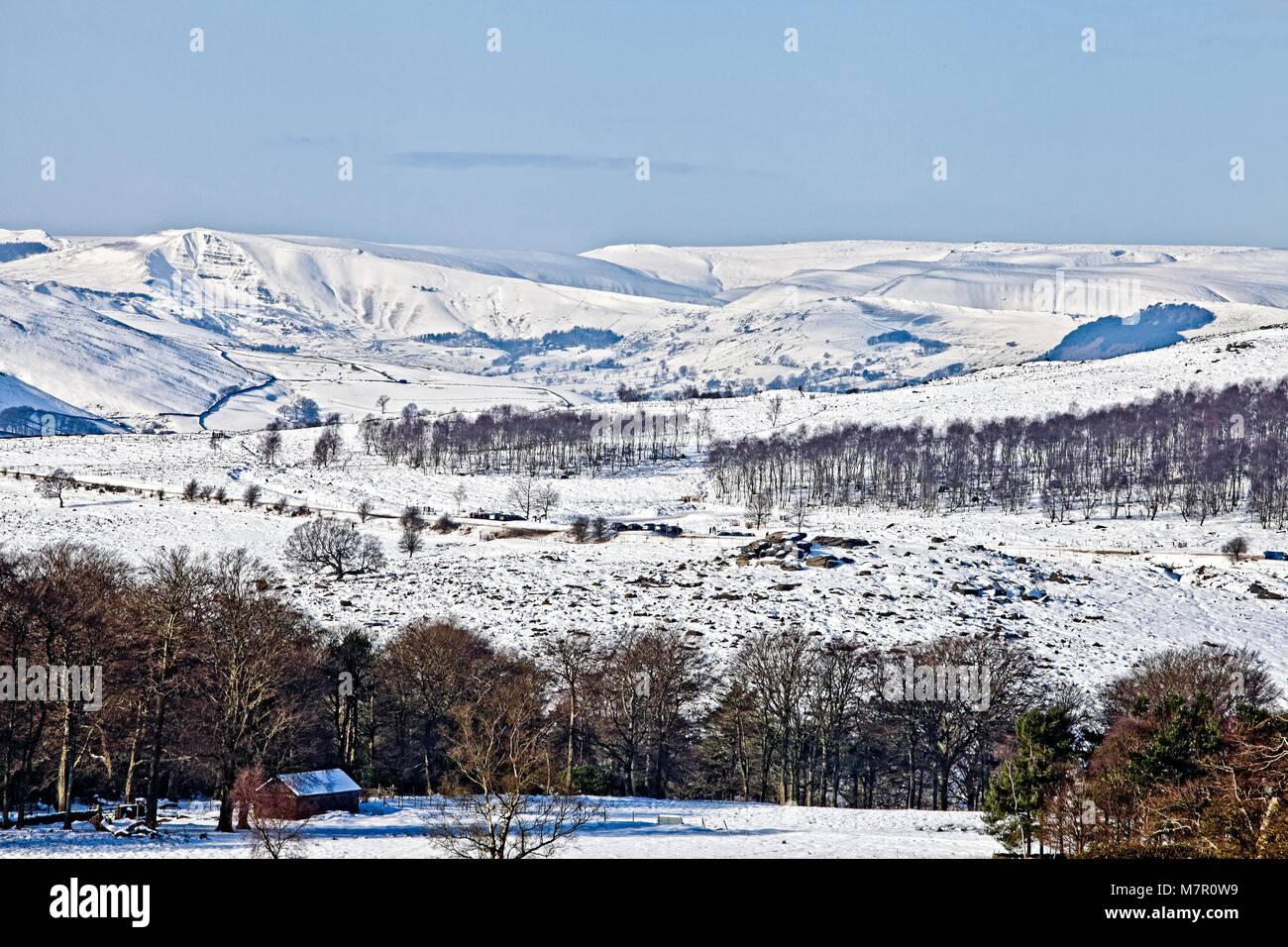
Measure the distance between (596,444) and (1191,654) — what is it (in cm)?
13644

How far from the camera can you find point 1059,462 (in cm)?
15688

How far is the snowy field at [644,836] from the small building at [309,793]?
545 millimetres

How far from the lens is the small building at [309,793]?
1511 inches

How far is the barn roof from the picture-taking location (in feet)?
131

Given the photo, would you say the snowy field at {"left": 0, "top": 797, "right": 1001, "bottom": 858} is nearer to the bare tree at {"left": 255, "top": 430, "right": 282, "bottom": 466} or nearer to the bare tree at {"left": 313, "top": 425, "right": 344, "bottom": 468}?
the bare tree at {"left": 255, "top": 430, "right": 282, "bottom": 466}

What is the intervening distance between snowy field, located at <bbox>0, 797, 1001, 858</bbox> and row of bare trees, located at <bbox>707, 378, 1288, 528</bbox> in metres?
93.7

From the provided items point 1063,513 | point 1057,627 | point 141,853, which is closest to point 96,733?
point 141,853

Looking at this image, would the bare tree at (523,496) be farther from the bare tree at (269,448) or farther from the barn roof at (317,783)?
the barn roof at (317,783)

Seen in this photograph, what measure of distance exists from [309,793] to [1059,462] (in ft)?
431

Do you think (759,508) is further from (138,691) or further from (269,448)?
(138,691)

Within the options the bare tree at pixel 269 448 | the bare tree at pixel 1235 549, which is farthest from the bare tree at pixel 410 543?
the bare tree at pixel 1235 549

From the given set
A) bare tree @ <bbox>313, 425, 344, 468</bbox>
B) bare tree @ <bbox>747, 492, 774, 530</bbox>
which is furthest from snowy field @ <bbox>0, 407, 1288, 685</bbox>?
bare tree @ <bbox>313, 425, 344, 468</bbox>

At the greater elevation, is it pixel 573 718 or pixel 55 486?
pixel 55 486

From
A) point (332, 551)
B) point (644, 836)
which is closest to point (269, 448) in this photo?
point (332, 551)
